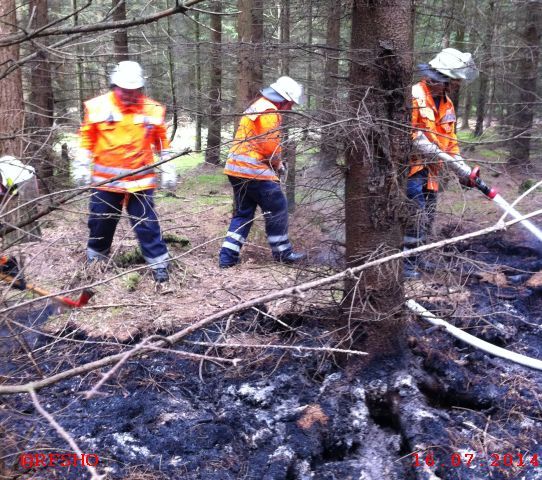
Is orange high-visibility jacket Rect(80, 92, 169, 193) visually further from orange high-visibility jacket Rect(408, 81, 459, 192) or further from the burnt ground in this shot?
orange high-visibility jacket Rect(408, 81, 459, 192)

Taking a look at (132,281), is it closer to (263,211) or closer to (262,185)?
(263,211)

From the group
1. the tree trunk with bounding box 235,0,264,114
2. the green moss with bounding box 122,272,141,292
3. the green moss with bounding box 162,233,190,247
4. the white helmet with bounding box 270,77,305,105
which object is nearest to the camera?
the white helmet with bounding box 270,77,305,105

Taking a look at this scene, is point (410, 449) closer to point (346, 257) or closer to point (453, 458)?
point (453, 458)

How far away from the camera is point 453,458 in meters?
2.64

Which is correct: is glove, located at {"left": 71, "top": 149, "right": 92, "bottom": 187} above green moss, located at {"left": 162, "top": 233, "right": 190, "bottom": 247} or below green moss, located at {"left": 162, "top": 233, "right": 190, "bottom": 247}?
above

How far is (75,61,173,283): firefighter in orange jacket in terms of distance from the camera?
4.52 m

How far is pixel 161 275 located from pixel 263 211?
1.23m

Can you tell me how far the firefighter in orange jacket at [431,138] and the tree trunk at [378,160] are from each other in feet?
0.55

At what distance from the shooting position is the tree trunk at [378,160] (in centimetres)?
302

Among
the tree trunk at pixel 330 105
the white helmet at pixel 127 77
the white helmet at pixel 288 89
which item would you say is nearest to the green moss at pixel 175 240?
the white helmet at pixel 127 77

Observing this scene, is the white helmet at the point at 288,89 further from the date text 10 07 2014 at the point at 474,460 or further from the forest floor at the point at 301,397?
the date text 10 07 2014 at the point at 474,460

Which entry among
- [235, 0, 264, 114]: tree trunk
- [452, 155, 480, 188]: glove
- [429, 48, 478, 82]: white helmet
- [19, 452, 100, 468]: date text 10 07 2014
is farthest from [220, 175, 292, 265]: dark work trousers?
[19, 452, 100, 468]: date text 10 07 2014

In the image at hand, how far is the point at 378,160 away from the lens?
3.11 meters

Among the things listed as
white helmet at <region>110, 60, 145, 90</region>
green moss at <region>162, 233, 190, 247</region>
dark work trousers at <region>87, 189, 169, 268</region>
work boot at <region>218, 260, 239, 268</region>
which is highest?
white helmet at <region>110, 60, 145, 90</region>
